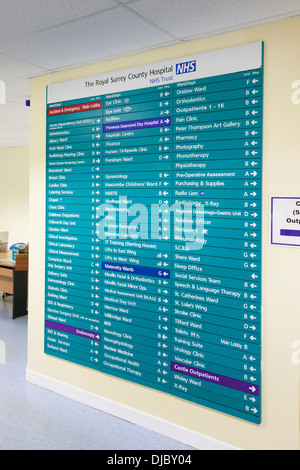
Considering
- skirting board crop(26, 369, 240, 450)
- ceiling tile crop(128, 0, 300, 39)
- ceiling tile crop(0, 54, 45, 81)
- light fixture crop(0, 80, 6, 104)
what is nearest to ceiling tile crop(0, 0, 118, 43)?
ceiling tile crop(128, 0, 300, 39)

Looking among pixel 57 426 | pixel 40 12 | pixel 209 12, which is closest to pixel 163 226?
pixel 209 12

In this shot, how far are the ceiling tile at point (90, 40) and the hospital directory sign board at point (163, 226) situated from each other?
17cm

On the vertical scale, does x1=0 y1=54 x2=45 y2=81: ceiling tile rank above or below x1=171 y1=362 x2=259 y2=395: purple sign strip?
above

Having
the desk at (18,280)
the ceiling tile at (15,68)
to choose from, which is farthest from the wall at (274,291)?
the desk at (18,280)

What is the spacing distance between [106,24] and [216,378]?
2.23m

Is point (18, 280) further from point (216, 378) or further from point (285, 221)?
point (285, 221)

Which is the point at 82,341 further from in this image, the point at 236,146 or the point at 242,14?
the point at 242,14

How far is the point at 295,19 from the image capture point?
2166 mm

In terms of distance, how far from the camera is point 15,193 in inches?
307

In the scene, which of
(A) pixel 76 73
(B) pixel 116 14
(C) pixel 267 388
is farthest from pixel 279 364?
(A) pixel 76 73

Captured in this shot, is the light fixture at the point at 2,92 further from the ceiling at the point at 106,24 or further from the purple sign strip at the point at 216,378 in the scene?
the purple sign strip at the point at 216,378

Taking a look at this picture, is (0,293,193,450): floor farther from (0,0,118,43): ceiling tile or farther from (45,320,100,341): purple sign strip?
(0,0,118,43): ceiling tile

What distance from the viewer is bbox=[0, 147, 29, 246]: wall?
299 inches

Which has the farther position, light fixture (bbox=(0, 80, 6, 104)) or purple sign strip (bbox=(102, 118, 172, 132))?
light fixture (bbox=(0, 80, 6, 104))
